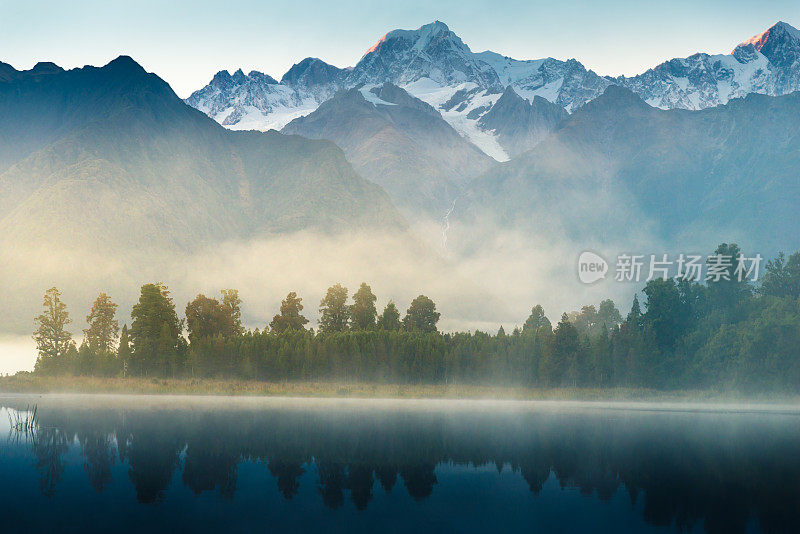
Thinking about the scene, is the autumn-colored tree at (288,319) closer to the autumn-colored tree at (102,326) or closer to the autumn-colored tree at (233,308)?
the autumn-colored tree at (233,308)

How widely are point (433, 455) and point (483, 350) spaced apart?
334 ft

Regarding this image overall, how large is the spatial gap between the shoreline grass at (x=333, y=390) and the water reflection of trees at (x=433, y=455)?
48.5 metres

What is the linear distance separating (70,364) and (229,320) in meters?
34.7

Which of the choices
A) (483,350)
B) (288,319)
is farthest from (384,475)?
(288,319)

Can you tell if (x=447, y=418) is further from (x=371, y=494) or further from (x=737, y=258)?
(x=737, y=258)

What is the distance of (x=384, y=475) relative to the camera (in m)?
58.0

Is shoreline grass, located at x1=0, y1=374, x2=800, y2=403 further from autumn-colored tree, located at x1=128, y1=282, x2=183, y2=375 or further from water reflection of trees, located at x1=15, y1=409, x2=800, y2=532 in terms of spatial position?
water reflection of trees, located at x1=15, y1=409, x2=800, y2=532

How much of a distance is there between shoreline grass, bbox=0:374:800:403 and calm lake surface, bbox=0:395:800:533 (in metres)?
50.4

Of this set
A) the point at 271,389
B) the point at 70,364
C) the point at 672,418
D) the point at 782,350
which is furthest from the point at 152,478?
the point at 782,350

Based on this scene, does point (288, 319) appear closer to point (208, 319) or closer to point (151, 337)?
point (208, 319)

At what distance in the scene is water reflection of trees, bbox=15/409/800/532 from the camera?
2056 inches

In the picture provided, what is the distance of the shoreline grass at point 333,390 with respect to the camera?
148 m

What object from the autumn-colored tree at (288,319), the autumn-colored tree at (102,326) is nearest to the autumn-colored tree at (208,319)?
the autumn-colored tree at (288,319)

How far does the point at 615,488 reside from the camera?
56562 mm
